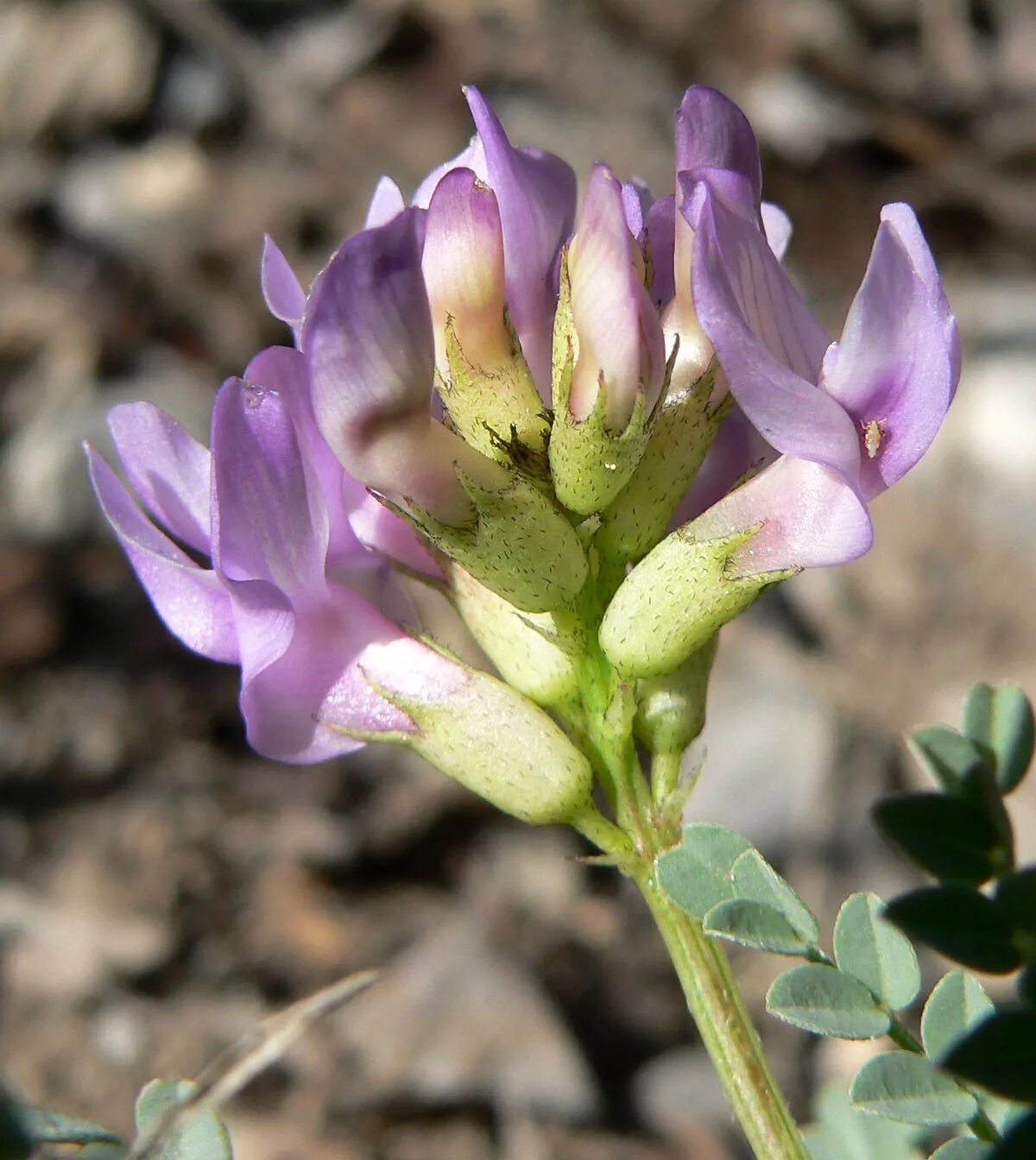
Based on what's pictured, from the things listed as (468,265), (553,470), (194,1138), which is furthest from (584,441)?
(194,1138)

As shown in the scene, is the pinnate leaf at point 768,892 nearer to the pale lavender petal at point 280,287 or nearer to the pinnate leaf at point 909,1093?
the pinnate leaf at point 909,1093

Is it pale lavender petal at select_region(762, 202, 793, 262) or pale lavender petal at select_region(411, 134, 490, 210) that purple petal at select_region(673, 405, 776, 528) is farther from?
pale lavender petal at select_region(411, 134, 490, 210)

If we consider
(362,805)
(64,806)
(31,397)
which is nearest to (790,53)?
(31,397)

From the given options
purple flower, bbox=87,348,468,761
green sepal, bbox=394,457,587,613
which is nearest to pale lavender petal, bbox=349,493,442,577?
purple flower, bbox=87,348,468,761

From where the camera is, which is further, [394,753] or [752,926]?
[394,753]

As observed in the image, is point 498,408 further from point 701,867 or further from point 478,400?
point 701,867
